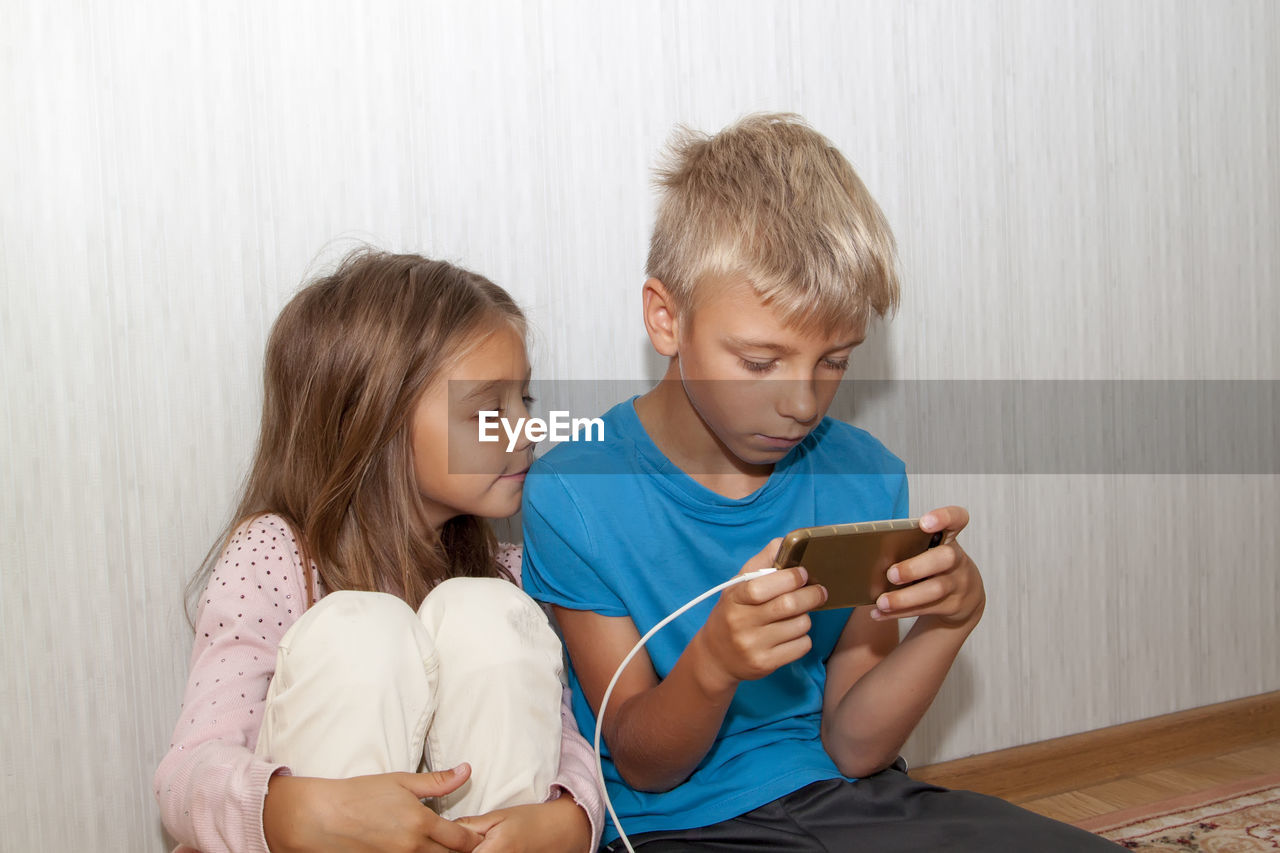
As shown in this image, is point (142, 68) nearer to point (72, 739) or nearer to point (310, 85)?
point (310, 85)

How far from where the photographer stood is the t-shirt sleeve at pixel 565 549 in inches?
32.4

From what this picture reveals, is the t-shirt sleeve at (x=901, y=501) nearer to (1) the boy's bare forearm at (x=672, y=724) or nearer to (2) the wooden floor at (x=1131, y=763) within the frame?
(1) the boy's bare forearm at (x=672, y=724)

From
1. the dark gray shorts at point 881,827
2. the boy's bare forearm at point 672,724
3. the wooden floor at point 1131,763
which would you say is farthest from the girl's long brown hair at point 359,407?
the wooden floor at point 1131,763

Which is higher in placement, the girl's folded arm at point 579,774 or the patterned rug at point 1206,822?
the girl's folded arm at point 579,774

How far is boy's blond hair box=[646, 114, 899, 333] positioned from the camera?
76 cm

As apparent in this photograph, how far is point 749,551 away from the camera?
86 centimetres

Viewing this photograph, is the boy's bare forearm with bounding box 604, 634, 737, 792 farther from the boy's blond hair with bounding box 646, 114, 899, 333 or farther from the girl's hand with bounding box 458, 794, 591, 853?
the boy's blond hair with bounding box 646, 114, 899, 333

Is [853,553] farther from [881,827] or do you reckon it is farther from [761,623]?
[881,827]

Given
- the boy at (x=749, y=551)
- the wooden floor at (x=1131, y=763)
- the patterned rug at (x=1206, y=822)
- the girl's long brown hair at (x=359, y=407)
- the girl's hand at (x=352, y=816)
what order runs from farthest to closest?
the wooden floor at (x=1131, y=763), the patterned rug at (x=1206, y=822), the girl's long brown hair at (x=359, y=407), the boy at (x=749, y=551), the girl's hand at (x=352, y=816)

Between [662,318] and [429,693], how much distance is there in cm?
35

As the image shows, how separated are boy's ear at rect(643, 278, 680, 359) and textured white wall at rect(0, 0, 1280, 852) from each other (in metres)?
0.20

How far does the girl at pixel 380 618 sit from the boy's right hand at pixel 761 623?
14 cm

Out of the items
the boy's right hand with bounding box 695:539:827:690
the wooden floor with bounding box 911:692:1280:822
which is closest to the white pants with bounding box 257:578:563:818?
the boy's right hand with bounding box 695:539:827:690

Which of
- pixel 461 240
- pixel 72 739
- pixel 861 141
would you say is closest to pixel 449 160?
pixel 461 240
